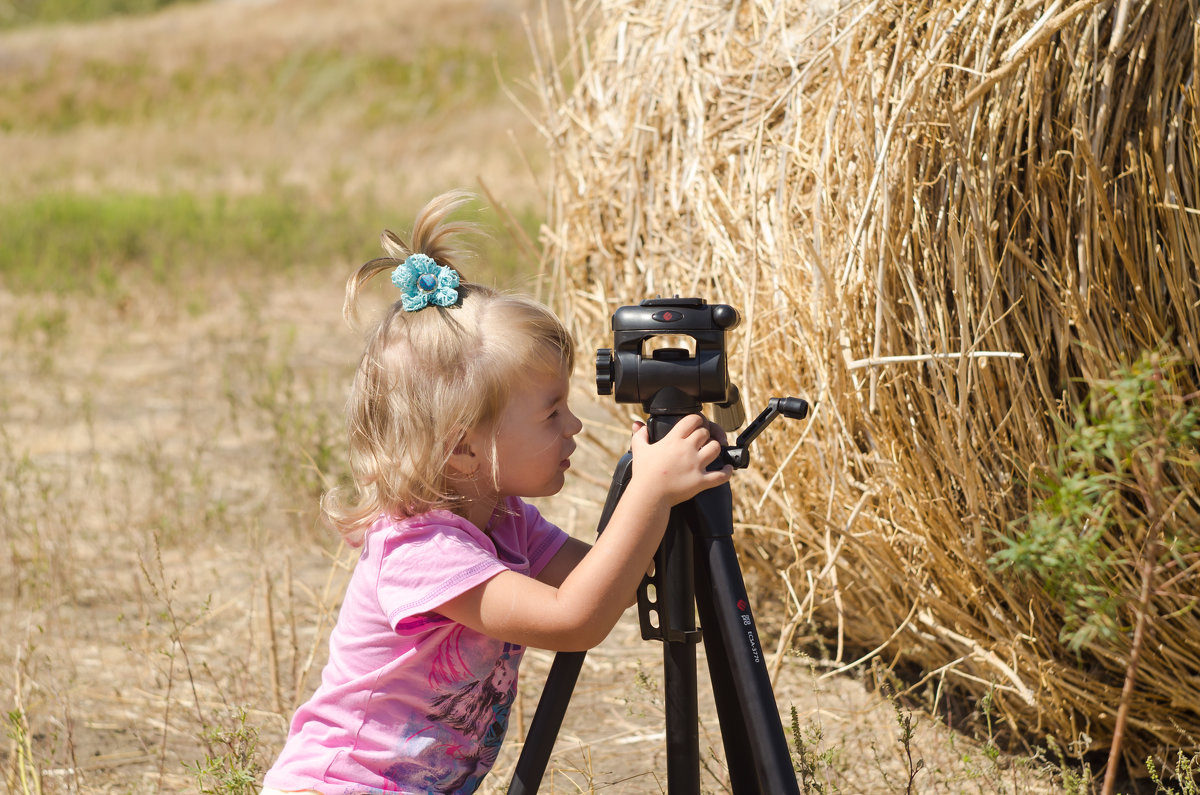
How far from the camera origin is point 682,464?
1.50 m

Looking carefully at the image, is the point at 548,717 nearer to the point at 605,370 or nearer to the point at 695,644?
the point at 695,644

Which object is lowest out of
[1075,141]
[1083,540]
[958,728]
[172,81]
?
[958,728]

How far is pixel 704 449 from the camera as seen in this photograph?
1.50 m

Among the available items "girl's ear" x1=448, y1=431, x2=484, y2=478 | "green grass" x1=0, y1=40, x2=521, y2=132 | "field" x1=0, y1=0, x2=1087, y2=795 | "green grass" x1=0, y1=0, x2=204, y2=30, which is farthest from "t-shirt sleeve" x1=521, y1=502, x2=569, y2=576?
"green grass" x1=0, y1=0, x2=204, y2=30

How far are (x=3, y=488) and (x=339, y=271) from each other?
547cm

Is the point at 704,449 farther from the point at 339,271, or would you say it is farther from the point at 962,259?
the point at 339,271

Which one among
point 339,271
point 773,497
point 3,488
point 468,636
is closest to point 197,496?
point 3,488

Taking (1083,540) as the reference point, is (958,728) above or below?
below

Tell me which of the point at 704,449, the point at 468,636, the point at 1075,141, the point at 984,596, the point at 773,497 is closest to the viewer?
the point at 704,449

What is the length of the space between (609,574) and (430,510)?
377 millimetres

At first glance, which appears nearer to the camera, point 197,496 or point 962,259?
point 962,259

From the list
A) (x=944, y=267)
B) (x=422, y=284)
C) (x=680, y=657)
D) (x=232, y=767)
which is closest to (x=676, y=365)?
(x=680, y=657)

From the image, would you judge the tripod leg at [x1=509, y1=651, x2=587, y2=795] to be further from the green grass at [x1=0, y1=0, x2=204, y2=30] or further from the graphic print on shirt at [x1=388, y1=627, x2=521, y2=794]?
the green grass at [x1=0, y1=0, x2=204, y2=30]

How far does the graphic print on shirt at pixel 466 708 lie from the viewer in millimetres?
1840
